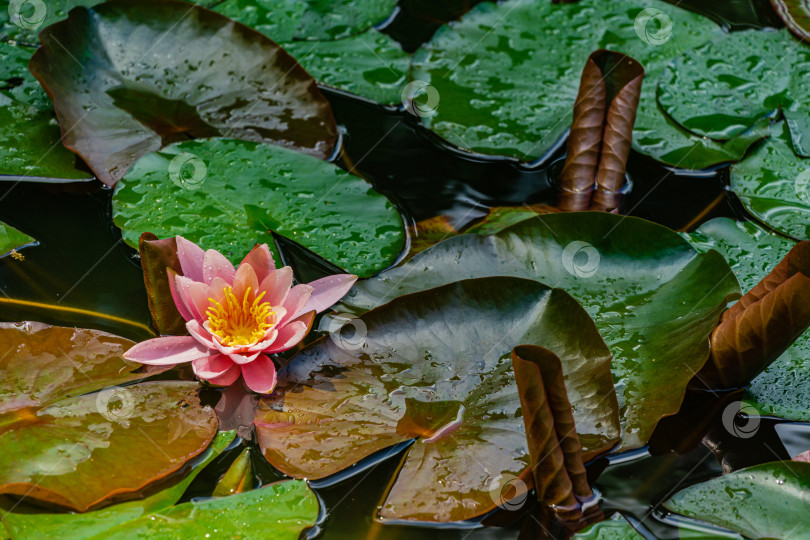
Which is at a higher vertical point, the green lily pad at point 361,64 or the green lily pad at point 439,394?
the green lily pad at point 361,64

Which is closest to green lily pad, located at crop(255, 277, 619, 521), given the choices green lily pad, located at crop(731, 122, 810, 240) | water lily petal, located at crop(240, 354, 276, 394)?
water lily petal, located at crop(240, 354, 276, 394)

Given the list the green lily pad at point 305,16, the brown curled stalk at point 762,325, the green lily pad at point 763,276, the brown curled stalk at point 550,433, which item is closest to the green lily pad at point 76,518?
the brown curled stalk at point 550,433

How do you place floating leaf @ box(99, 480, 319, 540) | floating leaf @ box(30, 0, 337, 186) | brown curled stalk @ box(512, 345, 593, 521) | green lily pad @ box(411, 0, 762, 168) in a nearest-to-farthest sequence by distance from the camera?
brown curled stalk @ box(512, 345, 593, 521) < floating leaf @ box(99, 480, 319, 540) < floating leaf @ box(30, 0, 337, 186) < green lily pad @ box(411, 0, 762, 168)

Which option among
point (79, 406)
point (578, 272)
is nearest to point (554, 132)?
point (578, 272)

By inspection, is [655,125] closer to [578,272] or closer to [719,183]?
[719,183]

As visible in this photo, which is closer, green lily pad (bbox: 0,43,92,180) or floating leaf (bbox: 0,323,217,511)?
floating leaf (bbox: 0,323,217,511)

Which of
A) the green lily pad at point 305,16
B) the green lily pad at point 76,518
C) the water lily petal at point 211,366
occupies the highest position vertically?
the green lily pad at point 305,16

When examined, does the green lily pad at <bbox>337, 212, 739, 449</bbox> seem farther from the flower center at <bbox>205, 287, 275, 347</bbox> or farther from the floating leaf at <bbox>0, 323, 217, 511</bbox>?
the floating leaf at <bbox>0, 323, 217, 511</bbox>

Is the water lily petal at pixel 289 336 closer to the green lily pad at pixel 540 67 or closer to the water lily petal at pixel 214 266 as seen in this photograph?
the water lily petal at pixel 214 266

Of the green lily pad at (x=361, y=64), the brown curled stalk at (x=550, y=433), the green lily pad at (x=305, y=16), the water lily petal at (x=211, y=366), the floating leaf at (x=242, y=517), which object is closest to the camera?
Answer: the brown curled stalk at (x=550, y=433)
